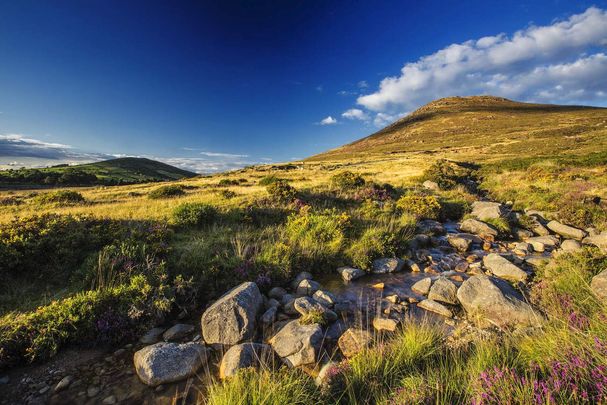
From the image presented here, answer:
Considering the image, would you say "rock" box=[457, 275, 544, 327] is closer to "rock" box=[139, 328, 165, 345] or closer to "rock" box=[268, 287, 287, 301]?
"rock" box=[268, 287, 287, 301]

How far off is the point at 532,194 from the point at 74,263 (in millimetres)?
21012

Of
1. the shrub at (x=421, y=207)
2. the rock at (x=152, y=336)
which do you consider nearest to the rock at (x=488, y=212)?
the shrub at (x=421, y=207)

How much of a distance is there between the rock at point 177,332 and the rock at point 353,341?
9.48 feet

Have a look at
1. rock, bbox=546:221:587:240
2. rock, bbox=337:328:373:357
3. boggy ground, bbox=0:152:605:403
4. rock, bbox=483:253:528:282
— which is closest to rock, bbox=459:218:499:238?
boggy ground, bbox=0:152:605:403

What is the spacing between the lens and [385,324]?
5.48 m

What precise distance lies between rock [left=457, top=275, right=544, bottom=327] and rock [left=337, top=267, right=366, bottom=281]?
2468mm

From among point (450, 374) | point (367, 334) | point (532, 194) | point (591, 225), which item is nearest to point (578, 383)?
point (450, 374)

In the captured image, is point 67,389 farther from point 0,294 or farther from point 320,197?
point 320,197

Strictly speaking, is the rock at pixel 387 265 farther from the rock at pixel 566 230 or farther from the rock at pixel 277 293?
the rock at pixel 566 230

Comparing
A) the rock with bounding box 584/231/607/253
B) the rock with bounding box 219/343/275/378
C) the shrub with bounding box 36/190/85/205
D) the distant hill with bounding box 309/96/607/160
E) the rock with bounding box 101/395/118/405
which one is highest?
A: the distant hill with bounding box 309/96/607/160

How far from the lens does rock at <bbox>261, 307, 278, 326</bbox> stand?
577 cm

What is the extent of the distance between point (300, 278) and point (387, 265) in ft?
8.77

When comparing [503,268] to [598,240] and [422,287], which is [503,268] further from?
[598,240]

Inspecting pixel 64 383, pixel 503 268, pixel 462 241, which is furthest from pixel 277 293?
pixel 462 241
